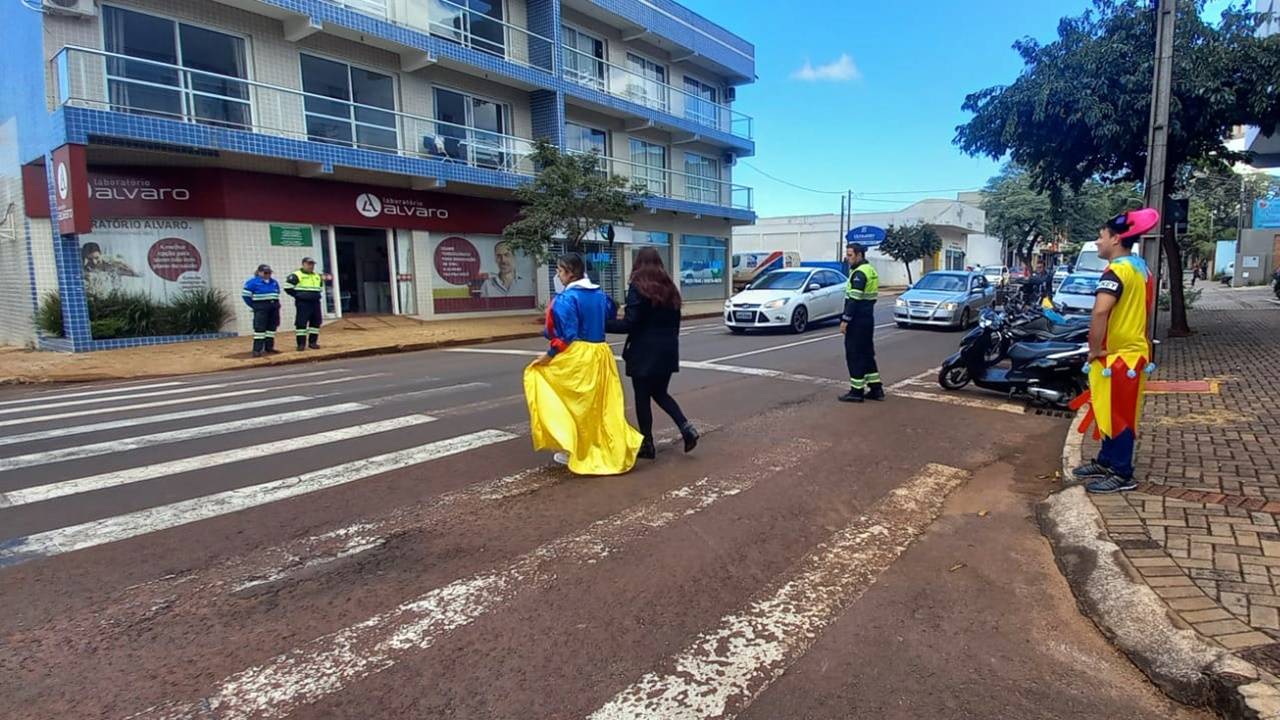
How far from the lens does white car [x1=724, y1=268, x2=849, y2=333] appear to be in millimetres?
16625

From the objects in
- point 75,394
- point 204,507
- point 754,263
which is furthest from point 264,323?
point 754,263

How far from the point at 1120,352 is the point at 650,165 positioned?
24.6 meters

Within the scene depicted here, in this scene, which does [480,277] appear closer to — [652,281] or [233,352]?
[233,352]

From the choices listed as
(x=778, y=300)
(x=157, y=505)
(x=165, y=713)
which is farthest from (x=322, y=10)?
(x=165, y=713)

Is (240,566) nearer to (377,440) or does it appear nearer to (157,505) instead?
(157,505)

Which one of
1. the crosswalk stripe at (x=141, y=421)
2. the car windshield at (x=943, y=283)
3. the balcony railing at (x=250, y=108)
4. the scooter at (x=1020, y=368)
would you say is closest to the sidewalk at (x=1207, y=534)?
the scooter at (x=1020, y=368)

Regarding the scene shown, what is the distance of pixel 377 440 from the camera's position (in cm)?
660

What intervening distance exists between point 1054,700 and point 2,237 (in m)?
21.7

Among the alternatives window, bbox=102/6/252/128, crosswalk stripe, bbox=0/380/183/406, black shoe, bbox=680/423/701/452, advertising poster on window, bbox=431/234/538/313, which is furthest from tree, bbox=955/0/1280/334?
window, bbox=102/6/252/128

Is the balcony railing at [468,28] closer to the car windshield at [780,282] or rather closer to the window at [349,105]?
the window at [349,105]

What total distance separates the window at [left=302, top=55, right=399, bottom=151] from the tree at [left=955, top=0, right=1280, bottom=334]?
1389cm

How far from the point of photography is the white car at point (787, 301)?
655 inches

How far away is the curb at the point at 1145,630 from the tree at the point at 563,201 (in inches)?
605

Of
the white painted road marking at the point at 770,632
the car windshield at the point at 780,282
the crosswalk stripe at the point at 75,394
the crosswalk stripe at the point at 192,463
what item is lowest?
the white painted road marking at the point at 770,632
